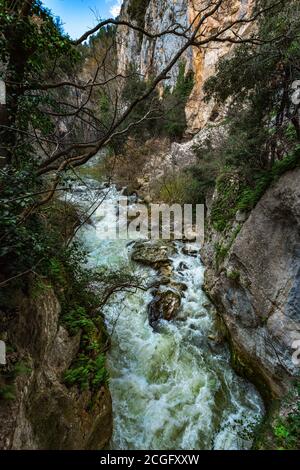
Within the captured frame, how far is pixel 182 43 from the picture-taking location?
51.9ft

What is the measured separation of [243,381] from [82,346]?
3247 millimetres

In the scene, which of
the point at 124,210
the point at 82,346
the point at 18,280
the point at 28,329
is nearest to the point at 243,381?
the point at 82,346

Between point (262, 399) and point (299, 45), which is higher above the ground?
point (299, 45)

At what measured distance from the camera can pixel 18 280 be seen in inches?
107

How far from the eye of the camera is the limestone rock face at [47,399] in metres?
2.29

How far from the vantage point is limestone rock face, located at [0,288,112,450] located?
90.0 inches

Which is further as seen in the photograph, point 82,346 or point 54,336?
point 82,346

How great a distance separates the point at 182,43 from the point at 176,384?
19138mm

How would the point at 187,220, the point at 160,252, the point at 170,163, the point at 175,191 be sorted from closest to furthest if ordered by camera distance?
1. the point at 160,252
2. the point at 187,220
3. the point at 175,191
4. the point at 170,163

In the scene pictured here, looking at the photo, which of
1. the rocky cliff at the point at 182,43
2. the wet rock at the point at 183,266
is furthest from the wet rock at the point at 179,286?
the rocky cliff at the point at 182,43

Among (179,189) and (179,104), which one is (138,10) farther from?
(179,189)

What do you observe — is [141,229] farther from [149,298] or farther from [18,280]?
[18,280]
